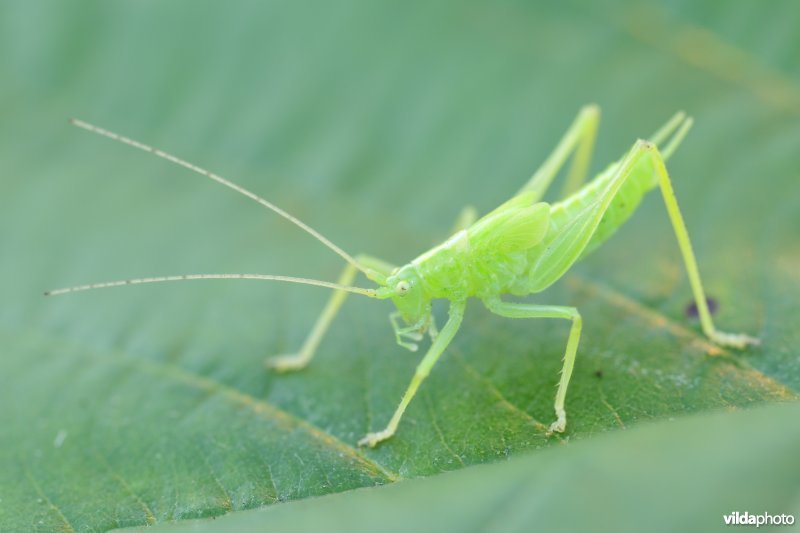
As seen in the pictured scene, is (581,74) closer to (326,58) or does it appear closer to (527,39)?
(527,39)

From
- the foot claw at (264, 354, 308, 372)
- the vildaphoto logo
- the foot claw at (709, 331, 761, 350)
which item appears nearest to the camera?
the vildaphoto logo

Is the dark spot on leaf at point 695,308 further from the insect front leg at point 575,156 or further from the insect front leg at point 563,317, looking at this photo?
the insect front leg at point 575,156

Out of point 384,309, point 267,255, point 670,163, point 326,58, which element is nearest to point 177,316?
point 267,255

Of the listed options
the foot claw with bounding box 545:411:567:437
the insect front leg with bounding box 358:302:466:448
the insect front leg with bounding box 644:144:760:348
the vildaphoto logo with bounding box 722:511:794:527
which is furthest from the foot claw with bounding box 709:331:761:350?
the vildaphoto logo with bounding box 722:511:794:527

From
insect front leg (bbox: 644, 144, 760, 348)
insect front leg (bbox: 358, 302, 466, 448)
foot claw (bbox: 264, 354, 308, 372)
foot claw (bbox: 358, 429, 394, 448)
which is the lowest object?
foot claw (bbox: 264, 354, 308, 372)

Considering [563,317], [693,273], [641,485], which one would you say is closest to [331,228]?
[563,317]

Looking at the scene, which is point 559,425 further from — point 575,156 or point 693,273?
point 575,156

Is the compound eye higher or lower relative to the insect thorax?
lower

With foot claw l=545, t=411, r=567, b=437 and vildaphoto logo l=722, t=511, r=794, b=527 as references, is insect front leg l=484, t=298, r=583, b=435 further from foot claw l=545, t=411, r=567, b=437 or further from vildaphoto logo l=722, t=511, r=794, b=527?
vildaphoto logo l=722, t=511, r=794, b=527
